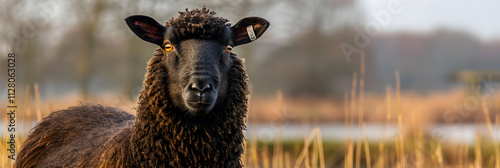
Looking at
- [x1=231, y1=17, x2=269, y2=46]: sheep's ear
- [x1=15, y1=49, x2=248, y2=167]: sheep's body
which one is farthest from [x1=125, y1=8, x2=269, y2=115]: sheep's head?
[x1=15, y1=49, x2=248, y2=167]: sheep's body

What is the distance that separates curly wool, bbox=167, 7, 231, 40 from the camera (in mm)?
2852

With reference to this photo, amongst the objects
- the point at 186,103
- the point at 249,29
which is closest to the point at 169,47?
the point at 186,103

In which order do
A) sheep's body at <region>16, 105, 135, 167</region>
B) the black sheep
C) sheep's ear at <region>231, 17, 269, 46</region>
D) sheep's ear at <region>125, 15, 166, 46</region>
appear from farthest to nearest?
sheep's body at <region>16, 105, 135, 167</region>
sheep's ear at <region>231, 17, 269, 46</region>
sheep's ear at <region>125, 15, 166, 46</region>
the black sheep

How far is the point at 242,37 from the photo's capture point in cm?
316

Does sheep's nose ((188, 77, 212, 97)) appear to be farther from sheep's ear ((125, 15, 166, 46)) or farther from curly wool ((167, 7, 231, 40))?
sheep's ear ((125, 15, 166, 46))

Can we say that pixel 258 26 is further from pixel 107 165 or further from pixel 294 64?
pixel 294 64

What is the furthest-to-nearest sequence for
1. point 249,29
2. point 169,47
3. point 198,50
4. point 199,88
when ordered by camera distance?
point 249,29
point 169,47
point 198,50
point 199,88

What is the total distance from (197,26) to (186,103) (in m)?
0.55

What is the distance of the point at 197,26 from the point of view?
112 inches

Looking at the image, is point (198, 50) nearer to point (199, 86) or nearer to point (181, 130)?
point (199, 86)

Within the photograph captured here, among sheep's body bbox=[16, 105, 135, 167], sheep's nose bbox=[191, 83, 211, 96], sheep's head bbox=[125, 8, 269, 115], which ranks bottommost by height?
sheep's body bbox=[16, 105, 135, 167]

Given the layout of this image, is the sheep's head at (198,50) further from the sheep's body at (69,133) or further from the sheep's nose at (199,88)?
the sheep's body at (69,133)

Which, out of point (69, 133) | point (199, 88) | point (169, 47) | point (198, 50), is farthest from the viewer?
point (69, 133)

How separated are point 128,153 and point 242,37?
1085 mm
